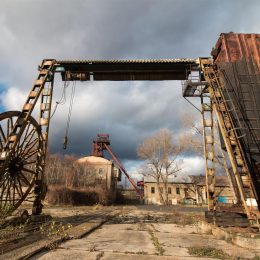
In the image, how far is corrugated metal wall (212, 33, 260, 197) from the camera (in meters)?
9.59

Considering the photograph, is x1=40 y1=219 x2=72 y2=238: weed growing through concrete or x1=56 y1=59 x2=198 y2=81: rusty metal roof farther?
x1=56 y1=59 x2=198 y2=81: rusty metal roof

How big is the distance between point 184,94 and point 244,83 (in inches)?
111

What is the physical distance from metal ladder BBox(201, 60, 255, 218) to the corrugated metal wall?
0.40 m

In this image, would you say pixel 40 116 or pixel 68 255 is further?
pixel 40 116

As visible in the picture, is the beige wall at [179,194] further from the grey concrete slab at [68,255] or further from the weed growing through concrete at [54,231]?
the grey concrete slab at [68,255]

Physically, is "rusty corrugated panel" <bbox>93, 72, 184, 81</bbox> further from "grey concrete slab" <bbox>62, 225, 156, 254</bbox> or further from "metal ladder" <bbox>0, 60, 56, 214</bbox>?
"grey concrete slab" <bbox>62, 225, 156, 254</bbox>

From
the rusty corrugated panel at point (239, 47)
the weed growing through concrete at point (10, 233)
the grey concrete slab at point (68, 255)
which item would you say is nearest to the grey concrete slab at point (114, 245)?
the grey concrete slab at point (68, 255)

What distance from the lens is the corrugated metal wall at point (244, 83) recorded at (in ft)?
31.4

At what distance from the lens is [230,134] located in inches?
355

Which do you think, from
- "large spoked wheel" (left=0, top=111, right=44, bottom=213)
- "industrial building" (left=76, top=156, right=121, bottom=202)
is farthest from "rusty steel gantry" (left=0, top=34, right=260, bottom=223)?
"industrial building" (left=76, top=156, right=121, bottom=202)

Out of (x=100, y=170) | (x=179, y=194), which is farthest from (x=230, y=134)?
(x=179, y=194)

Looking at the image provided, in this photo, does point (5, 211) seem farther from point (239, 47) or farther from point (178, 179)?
point (178, 179)

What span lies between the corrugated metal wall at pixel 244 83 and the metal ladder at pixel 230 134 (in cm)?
40

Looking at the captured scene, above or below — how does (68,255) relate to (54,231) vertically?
below
